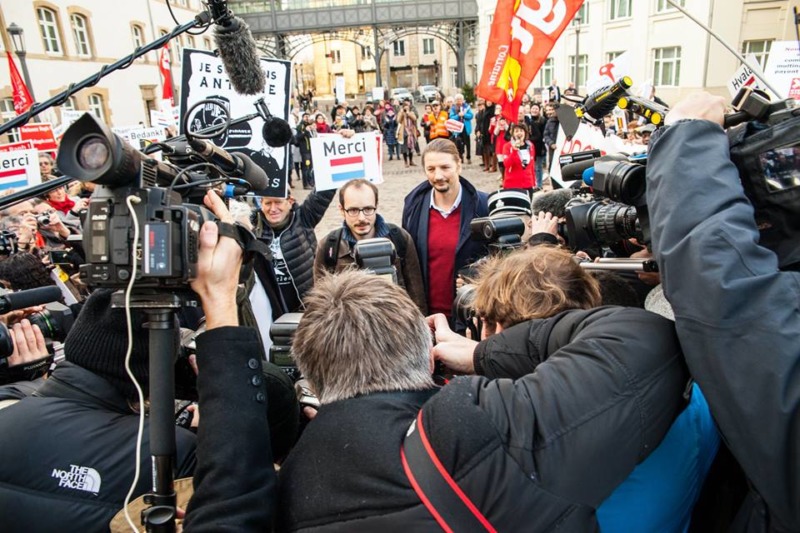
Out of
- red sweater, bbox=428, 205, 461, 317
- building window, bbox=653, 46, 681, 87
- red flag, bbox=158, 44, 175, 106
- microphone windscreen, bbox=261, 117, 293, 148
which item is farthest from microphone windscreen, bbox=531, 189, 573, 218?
building window, bbox=653, 46, 681, 87

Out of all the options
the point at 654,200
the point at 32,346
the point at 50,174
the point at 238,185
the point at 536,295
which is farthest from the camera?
the point at 50,174

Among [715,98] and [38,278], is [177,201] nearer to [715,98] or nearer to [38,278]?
[715,98]

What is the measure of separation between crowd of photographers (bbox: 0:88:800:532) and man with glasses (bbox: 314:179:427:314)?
158cm

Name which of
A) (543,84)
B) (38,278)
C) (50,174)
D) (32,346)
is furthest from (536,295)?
(543,84)

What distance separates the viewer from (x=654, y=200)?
106 centimetres

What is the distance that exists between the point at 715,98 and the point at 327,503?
117cm

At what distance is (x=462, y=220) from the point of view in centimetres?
331

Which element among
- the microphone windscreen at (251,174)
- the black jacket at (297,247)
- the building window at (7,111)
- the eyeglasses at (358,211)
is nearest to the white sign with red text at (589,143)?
the eyeglasses at (358,211)

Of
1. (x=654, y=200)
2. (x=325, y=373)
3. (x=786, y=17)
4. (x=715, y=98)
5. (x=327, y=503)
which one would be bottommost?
(x=327, y=503)

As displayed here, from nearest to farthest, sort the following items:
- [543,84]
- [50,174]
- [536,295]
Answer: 1. [536,295]
2. [50,174]
3. [543,84]

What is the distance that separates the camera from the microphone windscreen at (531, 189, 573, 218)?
2604 millimetres

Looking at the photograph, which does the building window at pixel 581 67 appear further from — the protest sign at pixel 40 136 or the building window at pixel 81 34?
the protest sign at pixel 40 136

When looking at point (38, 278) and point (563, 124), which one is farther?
point (563, 124)

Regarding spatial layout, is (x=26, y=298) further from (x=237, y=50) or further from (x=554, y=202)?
(x=554, y=202)
